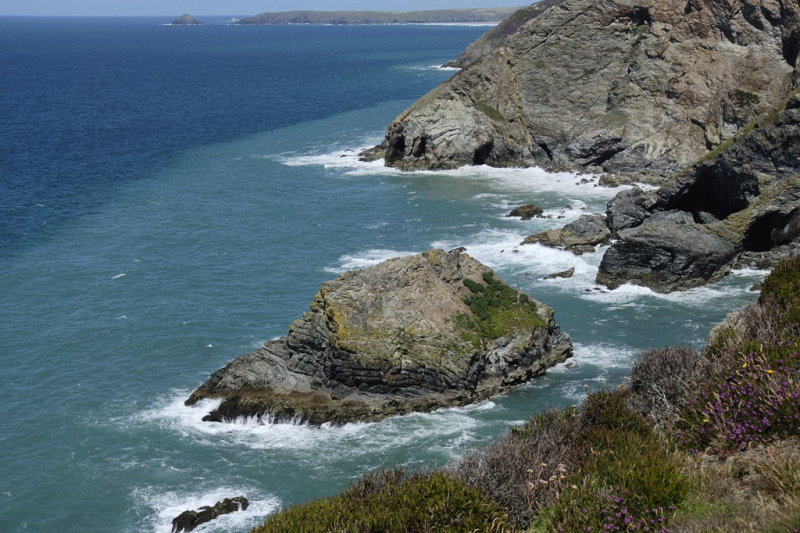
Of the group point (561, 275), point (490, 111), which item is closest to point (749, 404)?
point (561, 275)

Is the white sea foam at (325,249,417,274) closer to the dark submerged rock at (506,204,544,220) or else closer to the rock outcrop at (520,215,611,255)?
the rock outcrop at (520,215,611,255)

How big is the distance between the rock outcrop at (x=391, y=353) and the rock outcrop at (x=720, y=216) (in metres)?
12.3

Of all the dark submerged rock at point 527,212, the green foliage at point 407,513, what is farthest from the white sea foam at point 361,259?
the green foliage at point 407,513

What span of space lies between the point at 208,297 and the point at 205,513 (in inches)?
947

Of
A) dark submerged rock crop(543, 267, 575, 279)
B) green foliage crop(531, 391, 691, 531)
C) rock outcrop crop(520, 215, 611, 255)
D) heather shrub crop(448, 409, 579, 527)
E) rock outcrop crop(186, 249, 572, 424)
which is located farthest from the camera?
rock outcrop crop(520, 215, 611, 255)

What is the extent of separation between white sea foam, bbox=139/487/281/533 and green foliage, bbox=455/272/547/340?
12582 mm

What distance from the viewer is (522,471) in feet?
60.0

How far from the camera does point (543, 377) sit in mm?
39031

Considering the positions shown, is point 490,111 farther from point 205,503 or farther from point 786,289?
point 786,289

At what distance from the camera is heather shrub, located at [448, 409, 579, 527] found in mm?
17312

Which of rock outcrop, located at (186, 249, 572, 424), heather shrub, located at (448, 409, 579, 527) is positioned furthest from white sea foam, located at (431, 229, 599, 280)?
heather shrub, located at (448, 409, 579, 527)

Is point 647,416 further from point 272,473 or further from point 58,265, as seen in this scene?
point 58,265

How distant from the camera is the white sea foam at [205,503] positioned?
29.0 meters

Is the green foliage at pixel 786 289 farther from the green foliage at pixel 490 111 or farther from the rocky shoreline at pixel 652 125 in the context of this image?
the green foliage at pixel 490 111
